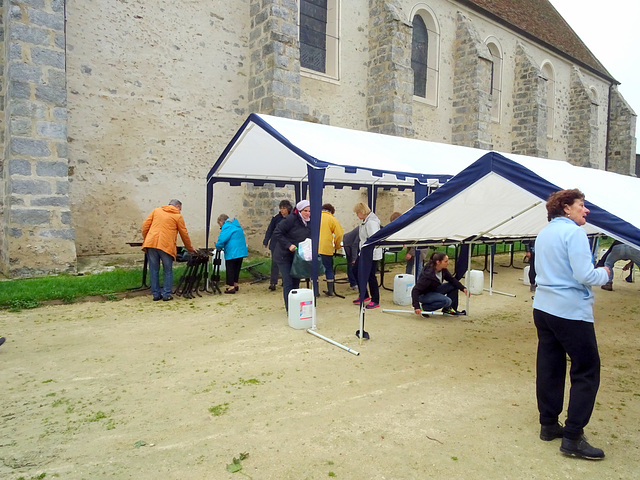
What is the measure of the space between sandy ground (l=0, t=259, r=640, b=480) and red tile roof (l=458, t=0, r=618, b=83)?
1563 centimetres

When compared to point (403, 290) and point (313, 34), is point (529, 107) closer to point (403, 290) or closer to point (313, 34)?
point (313, 34)

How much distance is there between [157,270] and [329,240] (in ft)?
8.81

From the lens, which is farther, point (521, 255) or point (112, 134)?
point (521, 255)

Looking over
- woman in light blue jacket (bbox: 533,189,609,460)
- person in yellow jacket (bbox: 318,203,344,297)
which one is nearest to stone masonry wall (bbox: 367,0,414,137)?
person in yellow jacket (bbox: 318,203,344,297)

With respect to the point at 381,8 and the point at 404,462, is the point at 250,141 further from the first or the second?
the point at 381,8

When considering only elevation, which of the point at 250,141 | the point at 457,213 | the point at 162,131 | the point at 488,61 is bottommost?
the point at 457,213

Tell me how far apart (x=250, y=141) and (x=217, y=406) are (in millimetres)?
4497

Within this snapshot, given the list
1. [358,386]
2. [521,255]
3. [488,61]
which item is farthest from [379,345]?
[488,61]

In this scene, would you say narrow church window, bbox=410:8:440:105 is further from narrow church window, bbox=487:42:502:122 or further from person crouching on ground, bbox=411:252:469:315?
person crouching on ground, bbox=411:252:469:315

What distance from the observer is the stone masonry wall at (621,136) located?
84.0 feet

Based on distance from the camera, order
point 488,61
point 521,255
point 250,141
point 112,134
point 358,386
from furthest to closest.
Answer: point 488,61 → point 521,255 → point 112,134 → point 250,141 → point 358,386

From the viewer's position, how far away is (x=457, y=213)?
4652 millimetres

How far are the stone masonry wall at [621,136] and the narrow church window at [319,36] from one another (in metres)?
20.8

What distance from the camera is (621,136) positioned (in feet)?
84.6
